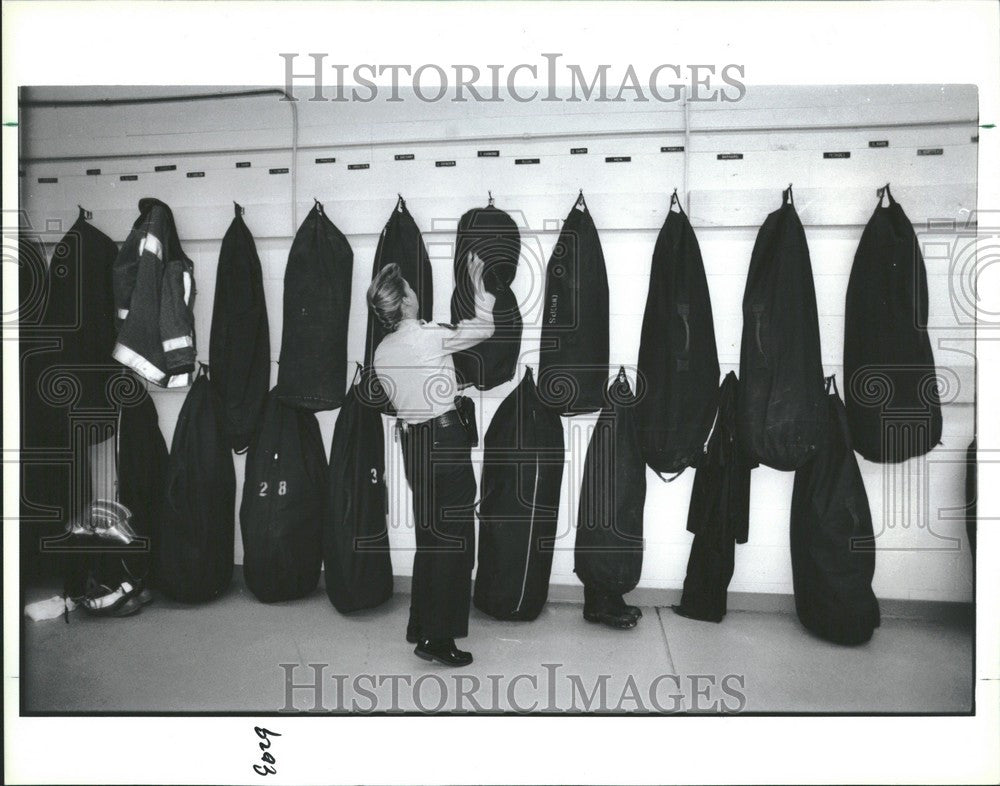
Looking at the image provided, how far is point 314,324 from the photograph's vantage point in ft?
7.60

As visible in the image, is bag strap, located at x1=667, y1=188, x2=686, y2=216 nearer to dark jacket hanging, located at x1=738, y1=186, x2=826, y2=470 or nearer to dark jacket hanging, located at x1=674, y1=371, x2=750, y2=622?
dark jacket hanging, located at x1=738, y1=186, x2=826, y2=470

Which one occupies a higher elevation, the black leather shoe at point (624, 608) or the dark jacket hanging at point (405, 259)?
the dark jacket hanging at point (405, 259)

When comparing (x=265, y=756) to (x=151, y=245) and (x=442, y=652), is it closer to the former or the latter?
(x=442, y=652)

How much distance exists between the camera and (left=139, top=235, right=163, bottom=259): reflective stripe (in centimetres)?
231

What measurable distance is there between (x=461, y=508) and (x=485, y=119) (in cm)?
142

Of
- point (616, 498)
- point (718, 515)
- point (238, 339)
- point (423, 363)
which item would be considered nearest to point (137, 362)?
point (238, 339)

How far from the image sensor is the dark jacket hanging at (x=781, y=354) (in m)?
2.15

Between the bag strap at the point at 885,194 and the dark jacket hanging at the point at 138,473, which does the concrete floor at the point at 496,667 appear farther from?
the bag strap at the point at 885,194

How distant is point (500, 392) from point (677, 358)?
2.23ft

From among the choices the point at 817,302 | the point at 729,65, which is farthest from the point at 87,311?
the point at 817,302

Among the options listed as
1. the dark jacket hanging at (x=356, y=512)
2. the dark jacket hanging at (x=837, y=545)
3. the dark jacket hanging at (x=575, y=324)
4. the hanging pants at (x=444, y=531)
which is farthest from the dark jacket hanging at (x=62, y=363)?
the dark jacket hanging at (x=837, y=545)

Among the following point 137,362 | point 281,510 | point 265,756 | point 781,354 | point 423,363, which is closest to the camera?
point 265,756

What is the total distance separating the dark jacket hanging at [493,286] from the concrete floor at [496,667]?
3.08 ft

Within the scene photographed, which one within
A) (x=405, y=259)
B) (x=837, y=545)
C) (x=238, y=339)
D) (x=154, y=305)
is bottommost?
(x=837, y=545)
